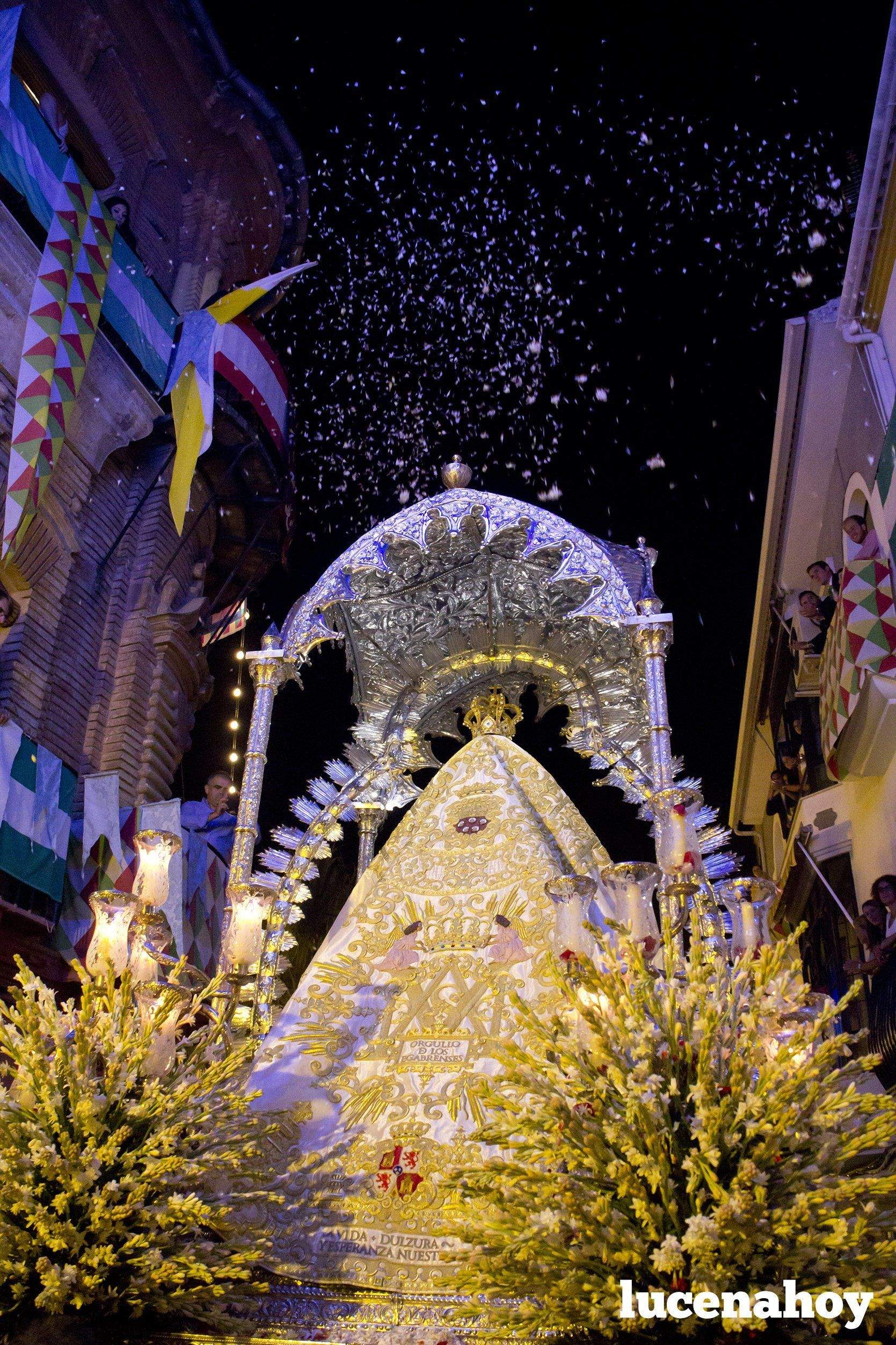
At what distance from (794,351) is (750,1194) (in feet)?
32.1

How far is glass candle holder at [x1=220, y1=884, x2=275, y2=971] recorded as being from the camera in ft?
18.4

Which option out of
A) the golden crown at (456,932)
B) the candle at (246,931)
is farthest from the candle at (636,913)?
the candle at (246,931)

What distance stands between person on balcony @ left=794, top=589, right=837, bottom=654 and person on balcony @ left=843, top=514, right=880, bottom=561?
1149 mm

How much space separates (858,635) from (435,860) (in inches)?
172

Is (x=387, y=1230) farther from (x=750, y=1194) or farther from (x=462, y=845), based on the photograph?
(x=462, y=845)

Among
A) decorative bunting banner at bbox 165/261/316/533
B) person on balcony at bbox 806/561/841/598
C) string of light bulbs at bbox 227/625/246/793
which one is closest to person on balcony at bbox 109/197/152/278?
decorative bunting banner at bbox 165/261/316/533

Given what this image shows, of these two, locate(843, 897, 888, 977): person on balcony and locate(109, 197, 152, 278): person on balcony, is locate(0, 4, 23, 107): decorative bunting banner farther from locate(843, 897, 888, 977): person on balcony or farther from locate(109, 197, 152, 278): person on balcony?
locate(843, 897, 888, 977): person on balcony

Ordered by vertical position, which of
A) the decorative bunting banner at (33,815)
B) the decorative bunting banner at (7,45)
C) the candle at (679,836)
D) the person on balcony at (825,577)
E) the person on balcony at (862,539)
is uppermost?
the decorative bunting banner at (7,45)

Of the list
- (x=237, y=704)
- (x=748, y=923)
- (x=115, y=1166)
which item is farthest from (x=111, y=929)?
(x=237, y=704)

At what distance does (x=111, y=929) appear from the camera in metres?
4.78

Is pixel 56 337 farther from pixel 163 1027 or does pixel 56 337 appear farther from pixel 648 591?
pixel 163 1027

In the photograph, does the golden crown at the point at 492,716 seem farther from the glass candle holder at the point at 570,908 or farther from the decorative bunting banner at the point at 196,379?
the decorative bunting banner at the point at 196,379

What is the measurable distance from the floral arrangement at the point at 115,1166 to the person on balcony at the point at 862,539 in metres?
7.02

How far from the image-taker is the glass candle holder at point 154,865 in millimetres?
5051
